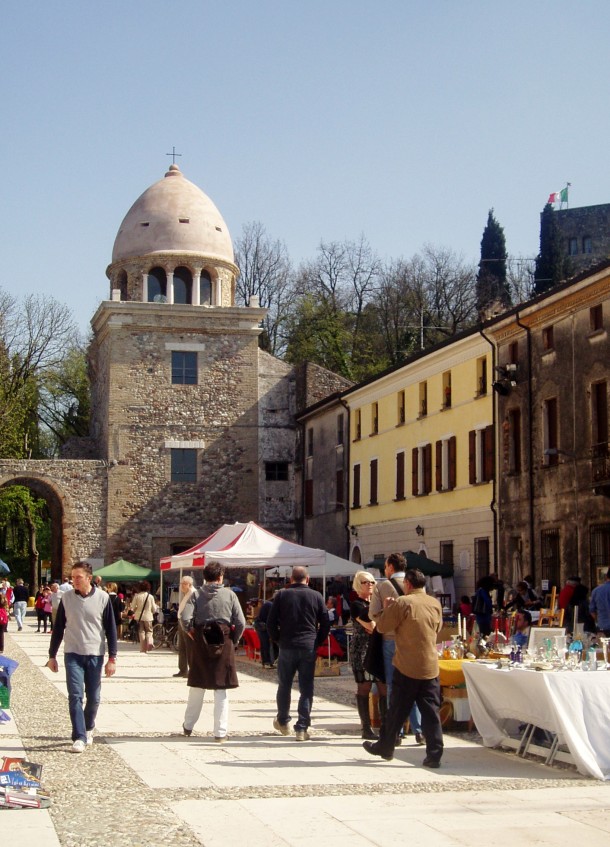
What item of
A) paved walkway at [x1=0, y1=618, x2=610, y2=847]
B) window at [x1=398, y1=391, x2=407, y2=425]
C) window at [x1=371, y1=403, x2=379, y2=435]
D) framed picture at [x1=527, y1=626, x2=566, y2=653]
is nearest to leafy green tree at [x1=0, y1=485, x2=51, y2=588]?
window at [x1=371, y1=403, x2=379, y2=435]

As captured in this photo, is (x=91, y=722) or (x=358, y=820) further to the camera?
(x=91, y=722)

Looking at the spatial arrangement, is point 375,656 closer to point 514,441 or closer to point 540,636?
point 540,636

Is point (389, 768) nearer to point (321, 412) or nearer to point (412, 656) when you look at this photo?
point (412, 656)

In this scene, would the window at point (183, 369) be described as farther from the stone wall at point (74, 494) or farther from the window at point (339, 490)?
the window at point (339, 490)

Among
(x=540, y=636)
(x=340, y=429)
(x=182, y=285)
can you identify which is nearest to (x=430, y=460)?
(x=340, y=429)

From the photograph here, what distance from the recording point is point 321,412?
47.8m

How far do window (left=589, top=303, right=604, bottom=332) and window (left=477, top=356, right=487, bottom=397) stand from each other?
595 centimetres

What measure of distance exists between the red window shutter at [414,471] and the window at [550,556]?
8.35 meters

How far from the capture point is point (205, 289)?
50406 mm

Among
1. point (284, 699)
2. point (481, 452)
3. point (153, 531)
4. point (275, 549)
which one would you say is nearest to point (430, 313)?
point (153, 531)

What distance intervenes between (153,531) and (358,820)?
40.4m

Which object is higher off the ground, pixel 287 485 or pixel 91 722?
pixel 287 485

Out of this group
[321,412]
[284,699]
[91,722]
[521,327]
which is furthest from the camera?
[321,412]

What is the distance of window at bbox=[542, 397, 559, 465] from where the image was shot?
3024cm
